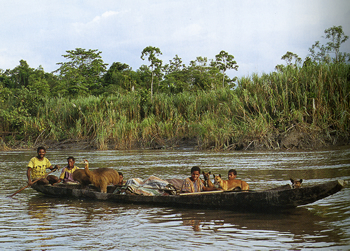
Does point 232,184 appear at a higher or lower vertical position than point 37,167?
lower

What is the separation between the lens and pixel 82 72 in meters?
41.4

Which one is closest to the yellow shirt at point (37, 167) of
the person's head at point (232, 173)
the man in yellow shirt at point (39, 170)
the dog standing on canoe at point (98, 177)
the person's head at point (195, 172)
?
the man in yellow shirt at point (39, 170)

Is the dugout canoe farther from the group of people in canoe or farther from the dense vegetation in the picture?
the dense vegetation

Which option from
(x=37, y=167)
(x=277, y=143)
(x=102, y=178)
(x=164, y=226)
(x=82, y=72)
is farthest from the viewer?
(x=82, y=72)

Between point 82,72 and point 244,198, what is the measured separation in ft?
Result: 123

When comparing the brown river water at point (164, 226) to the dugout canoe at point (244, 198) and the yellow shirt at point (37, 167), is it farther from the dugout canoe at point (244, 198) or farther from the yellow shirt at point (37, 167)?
the yellow shirt at point (37, 167)

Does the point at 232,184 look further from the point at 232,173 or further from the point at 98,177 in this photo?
the point at 98,177

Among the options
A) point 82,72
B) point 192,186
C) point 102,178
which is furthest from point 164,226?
point 82,72

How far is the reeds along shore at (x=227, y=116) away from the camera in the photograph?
1550 cm

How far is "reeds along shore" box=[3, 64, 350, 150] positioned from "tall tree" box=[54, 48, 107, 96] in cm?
1263

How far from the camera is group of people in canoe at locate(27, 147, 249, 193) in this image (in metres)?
6.72

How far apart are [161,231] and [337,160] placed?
792 cm

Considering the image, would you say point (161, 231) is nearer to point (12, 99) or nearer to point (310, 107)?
point (310, 107)

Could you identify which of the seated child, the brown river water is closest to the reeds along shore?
the brown river water
